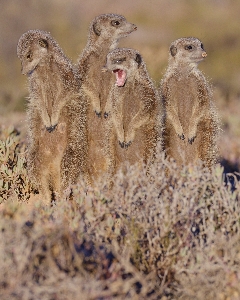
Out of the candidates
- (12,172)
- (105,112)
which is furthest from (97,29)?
(12,172)

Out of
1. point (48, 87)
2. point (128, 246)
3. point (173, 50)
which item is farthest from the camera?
point (173, 50)

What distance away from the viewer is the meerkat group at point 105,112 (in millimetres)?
5547

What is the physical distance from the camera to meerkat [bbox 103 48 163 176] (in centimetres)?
552

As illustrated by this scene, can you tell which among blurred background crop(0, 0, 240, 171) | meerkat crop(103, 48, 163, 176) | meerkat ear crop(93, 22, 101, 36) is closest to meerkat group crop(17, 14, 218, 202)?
meerkat crop(103, 48, 163, 176)

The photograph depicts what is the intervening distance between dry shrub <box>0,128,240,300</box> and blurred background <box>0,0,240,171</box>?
10100 mm

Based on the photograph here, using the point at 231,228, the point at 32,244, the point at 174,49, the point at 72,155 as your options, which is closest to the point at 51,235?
the point at 32,244

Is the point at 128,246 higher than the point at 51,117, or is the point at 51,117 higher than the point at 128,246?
the point at 51,117

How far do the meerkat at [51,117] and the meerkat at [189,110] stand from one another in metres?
0.85

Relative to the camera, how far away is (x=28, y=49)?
5492 millimetres

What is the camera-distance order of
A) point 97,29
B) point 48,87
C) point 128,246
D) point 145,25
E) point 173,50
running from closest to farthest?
1. point 128,246
2. point 48,87
3. point 173,50
4. point 97,29
5. point 145,25

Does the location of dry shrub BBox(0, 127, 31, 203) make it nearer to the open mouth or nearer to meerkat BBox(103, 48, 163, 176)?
meerkat BBox(103, 48, 163, 176)

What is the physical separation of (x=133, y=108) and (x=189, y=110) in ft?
2.07

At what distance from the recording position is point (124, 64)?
18.0 feet

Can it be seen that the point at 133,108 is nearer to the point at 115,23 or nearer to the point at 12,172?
the point at 115,23
